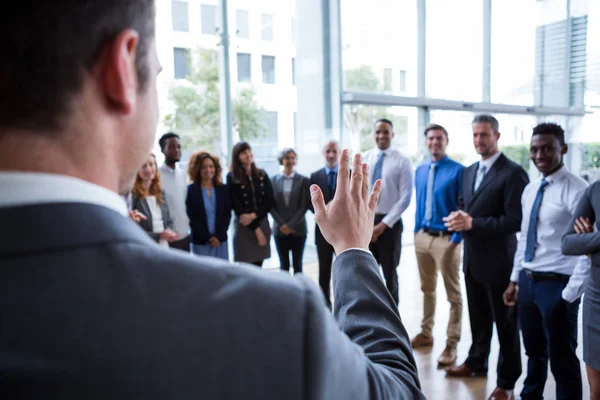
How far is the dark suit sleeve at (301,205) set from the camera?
5.02 metres

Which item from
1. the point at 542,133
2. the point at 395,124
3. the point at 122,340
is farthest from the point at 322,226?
the point at 395,124

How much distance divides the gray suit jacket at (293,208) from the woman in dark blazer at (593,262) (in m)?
2.92

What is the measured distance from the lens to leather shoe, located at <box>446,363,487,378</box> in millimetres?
3355

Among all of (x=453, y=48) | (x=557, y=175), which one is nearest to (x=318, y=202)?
(x=557, y=175)

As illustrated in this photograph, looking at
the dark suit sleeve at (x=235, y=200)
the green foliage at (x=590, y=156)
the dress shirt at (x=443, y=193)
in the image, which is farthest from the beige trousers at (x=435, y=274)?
the green foliage at (x=590, y=156)

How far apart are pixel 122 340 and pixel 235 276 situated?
0.11 metres

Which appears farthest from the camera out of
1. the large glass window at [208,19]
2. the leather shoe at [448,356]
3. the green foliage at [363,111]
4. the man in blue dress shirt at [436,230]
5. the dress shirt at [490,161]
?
the green foliage at [363,111]

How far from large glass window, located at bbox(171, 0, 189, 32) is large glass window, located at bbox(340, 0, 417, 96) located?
241 cm

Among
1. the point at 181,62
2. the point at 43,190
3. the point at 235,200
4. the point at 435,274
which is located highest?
the point at 181,62

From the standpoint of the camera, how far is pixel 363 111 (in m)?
7.48

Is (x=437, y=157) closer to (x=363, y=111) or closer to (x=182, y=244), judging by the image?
(x=182, y=244)

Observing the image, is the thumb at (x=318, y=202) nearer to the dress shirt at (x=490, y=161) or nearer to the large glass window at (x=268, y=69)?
the dress shirt at (x=490, y=161)

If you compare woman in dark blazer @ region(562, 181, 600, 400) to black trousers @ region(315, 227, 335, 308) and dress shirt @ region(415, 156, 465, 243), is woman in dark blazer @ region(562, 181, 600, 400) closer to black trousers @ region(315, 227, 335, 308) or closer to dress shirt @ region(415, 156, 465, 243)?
dress shirt @ region(415, 156, 465, 243)

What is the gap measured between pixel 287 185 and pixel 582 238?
3.22 metres
